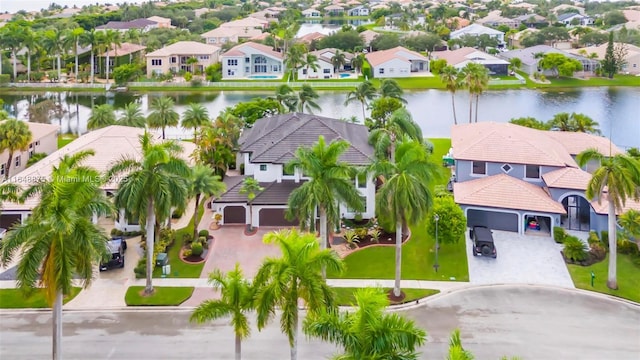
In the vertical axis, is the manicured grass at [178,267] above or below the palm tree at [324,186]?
below

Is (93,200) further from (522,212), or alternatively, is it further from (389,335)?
(522,212)

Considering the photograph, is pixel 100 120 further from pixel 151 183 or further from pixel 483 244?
pixel 483 244

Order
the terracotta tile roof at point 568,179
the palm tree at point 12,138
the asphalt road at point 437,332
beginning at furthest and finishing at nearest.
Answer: the palm tree at point 12,138 < the terracotta tile roof at point 568,179 < the asphalt road at point 437,332

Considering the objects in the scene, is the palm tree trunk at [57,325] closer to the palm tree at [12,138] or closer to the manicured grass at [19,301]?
the manicured grass at [19,301]

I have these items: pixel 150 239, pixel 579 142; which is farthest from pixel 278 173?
pixel 579 142

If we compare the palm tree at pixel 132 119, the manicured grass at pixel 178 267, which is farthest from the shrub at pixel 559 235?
the palm tree at pixel 132 119

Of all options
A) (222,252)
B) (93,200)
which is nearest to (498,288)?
(222,252)
